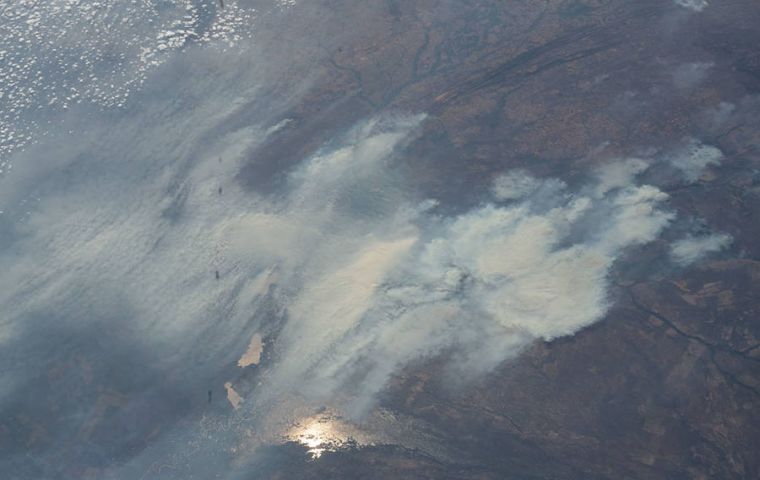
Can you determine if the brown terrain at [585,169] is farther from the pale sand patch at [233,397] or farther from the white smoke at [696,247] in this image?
the pale sand patch at [233,397]

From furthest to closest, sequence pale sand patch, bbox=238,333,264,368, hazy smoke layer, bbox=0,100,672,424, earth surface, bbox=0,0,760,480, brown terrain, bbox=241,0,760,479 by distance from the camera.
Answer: pale sand patch, bbox=238,333,264,368
hazy smoke layer, bbox=0,100,672,424
earth surface, bbox=0,0,760,480
brown terrain, bbox=241,0,760,479

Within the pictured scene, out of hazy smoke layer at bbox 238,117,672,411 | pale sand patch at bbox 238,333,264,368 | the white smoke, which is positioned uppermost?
pale sand patch at bbox 238,333,264,368

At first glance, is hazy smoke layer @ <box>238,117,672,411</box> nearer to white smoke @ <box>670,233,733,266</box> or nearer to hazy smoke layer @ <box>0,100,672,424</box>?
hazy smoke layer @ <box>0,100,672,424</box>

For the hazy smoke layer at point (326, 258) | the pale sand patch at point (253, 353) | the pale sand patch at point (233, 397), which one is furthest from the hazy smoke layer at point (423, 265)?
the pale sand patch at point (233, 397)

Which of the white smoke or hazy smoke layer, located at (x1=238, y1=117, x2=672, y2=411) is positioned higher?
hazy smoke layer, located at (x1=238, y1=117, x2=672, y2=411)

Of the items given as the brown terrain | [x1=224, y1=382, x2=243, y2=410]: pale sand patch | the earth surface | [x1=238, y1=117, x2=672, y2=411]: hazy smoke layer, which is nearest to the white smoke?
the earth surface

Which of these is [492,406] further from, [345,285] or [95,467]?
[95,467]

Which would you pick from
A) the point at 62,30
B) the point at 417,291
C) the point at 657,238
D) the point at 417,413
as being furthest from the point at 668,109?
the point at 62,30

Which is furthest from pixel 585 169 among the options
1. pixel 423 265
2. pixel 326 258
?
pixel 326 258
